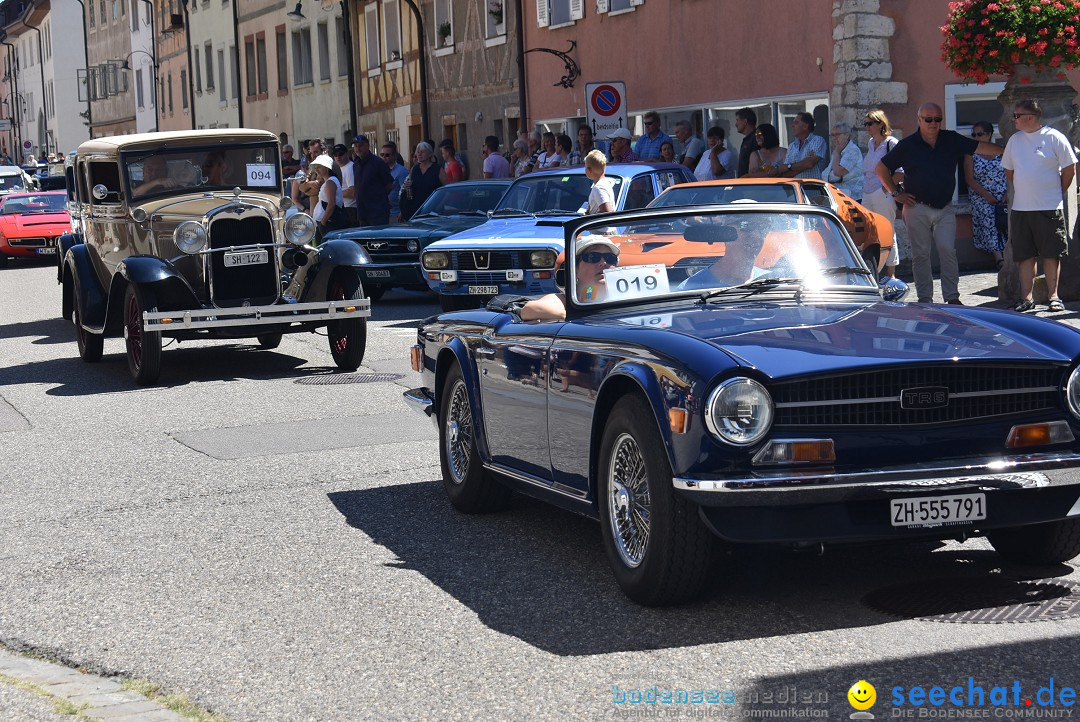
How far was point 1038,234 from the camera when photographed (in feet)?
48.6

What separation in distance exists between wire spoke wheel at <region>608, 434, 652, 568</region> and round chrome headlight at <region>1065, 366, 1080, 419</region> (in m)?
1.46

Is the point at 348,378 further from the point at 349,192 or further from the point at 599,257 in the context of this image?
the point at 349,192

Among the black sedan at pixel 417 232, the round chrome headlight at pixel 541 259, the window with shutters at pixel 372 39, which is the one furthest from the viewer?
the window with shutters at pixel 372 39

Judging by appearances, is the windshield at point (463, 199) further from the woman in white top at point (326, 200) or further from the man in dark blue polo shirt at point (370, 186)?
the man in dark blue polo shirt at point (370, 186)

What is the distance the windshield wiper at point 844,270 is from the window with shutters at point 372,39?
36535 millimetres

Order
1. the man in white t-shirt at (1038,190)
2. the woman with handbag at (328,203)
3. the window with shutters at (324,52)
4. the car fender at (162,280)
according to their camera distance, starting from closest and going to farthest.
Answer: the car fender at (162,280)
the man in white t-shirt at (1038,190)
the woman with handbag at (328,203)
the window with shutters at (324,52)

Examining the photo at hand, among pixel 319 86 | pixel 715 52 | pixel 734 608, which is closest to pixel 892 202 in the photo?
pixel 715 52

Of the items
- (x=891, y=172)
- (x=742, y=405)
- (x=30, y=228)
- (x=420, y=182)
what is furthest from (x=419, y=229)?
(x=30, y=228)

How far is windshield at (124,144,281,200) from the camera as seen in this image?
15.5 meters

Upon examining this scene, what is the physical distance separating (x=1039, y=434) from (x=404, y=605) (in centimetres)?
230

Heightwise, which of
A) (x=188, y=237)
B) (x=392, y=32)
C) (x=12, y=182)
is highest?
(x=392, y=32)

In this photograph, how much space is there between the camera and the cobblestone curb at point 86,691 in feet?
15.9

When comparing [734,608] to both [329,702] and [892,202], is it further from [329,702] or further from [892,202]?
[892,202]

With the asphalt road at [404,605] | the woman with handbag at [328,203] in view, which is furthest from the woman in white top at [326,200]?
the asphalt road at [404,605]
